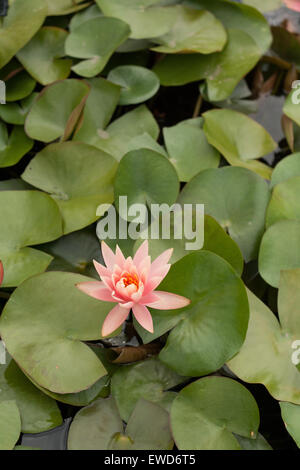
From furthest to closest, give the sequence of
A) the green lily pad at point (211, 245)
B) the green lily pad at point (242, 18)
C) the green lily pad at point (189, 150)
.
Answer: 1. the green lily pad at point (242, 18)
2. the green lily pad at point (189, 150)
3. the green lily pad at point (211, 245)

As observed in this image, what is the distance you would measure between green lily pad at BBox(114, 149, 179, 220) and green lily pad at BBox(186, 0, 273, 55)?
71 cm

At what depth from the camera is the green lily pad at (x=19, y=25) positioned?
61.7 inches

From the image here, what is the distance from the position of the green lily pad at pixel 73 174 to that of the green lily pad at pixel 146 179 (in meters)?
0.07

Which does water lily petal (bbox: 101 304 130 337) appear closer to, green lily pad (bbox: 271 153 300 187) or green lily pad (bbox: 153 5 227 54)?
green lily pad (bbox: 271 153 300 187)

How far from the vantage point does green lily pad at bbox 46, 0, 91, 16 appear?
179 centimetres

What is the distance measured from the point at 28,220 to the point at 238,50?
0.97 metres

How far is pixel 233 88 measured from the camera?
1.70 m

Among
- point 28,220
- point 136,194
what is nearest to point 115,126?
point 136,194

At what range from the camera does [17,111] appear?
1663 mm

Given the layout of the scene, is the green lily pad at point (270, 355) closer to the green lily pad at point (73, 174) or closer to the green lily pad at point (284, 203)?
the green lily pad at point (284, 203)

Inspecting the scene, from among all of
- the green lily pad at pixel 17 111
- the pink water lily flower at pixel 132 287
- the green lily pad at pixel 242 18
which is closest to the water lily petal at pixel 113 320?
the pink water lily flower at pixel 132 287

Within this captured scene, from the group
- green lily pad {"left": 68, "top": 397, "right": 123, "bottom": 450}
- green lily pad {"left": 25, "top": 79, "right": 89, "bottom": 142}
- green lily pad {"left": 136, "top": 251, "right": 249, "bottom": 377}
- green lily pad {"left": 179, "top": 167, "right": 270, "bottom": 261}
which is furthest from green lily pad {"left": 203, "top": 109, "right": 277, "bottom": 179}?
green lily pad {"left": 68, "top": 397, "right": 123, "bottom": 450}

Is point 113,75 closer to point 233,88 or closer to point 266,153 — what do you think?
point 233,88

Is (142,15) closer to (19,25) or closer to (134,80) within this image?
(134,80)
